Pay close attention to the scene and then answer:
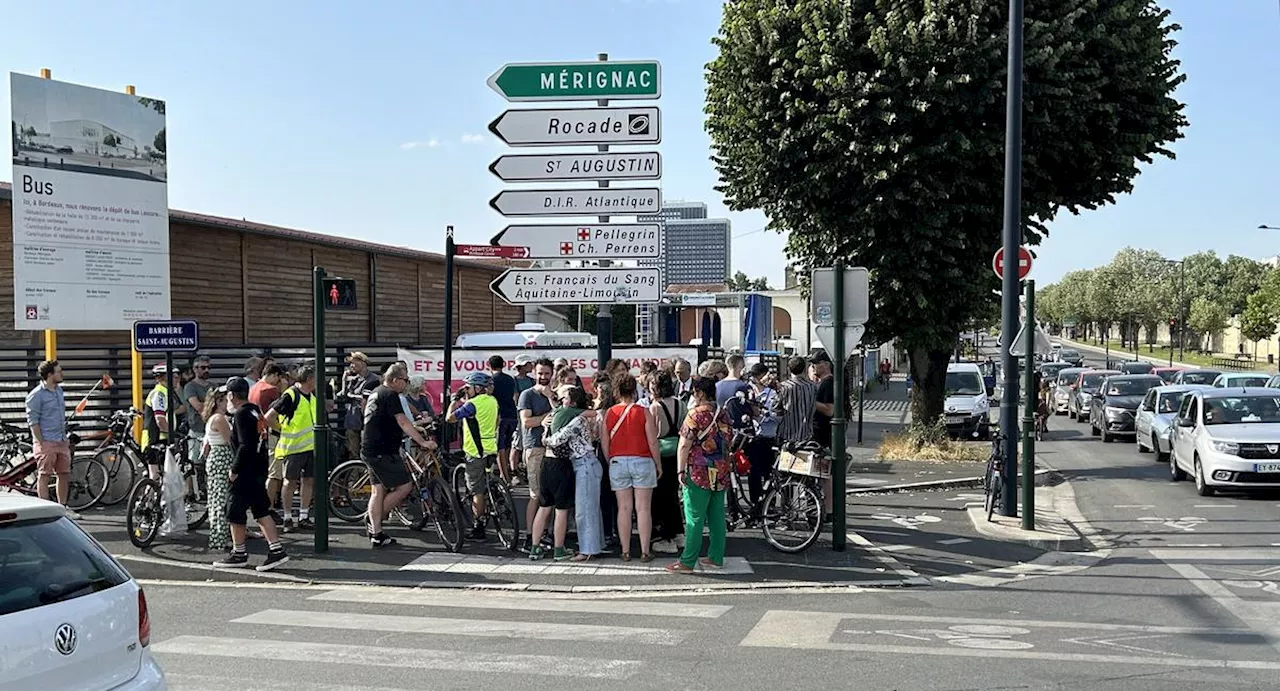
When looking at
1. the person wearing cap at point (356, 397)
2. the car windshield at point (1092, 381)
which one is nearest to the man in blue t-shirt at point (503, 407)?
the person wearing cap at point (356, 397)

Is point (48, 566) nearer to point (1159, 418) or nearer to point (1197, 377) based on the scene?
point (1159, 418)

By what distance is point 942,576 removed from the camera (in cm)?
962

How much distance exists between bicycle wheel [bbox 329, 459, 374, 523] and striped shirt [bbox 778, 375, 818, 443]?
4507 mm

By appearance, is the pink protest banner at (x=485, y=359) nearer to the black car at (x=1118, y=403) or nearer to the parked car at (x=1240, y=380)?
the black car at (x=1118, y=403)

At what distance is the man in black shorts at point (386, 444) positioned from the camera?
33.4 feet

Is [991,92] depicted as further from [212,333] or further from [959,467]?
[212,333]

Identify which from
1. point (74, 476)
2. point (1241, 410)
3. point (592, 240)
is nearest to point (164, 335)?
point (74, 476)

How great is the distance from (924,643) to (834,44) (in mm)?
12757

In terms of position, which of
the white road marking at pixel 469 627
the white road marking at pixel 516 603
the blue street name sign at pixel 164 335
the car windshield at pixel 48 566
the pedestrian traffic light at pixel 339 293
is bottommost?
the white road marking at pixel 516 603

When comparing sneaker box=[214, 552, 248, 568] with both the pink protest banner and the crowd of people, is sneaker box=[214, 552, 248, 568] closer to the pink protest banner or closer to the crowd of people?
the crowd of people

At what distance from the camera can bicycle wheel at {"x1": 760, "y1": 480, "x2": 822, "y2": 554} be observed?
1033cm

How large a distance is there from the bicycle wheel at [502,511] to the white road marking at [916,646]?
3318 mm

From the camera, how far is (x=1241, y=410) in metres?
15.9

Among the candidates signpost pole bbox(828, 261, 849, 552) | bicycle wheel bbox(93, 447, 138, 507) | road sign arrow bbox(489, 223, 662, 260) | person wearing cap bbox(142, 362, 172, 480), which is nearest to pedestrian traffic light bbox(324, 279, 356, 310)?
road sign arrow bbox(489, 223, 662, 260)
